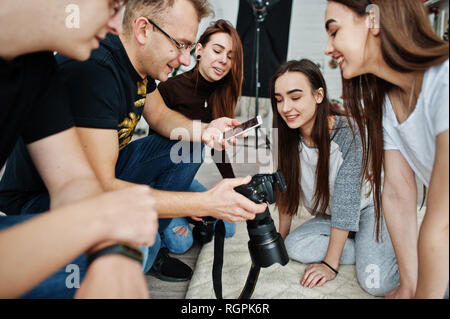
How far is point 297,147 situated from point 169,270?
0.60m

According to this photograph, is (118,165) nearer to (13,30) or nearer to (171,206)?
(171,206)

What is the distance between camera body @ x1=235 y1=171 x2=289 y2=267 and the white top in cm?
28

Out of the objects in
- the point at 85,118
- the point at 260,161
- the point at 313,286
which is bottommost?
the point at 313,286

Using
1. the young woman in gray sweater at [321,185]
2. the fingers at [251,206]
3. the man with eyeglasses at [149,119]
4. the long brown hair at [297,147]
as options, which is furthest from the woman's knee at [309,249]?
the fingers at [251,206]

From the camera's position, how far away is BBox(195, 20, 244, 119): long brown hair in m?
1.49

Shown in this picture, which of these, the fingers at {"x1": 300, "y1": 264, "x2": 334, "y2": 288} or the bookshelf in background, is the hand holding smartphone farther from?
the bookshelf in background

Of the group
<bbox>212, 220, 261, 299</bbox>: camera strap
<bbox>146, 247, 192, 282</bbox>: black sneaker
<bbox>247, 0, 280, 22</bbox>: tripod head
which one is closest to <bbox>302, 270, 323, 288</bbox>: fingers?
<bbox>212, 220, 261, 299</bbox>: camera strap

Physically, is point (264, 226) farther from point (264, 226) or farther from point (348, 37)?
point (348, 37)

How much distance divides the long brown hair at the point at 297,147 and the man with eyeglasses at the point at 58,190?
74cm

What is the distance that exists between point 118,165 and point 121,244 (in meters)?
0.67

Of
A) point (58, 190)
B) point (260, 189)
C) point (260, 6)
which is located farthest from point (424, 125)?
point (260, 6)

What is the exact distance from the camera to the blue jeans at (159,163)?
1088 millimetres

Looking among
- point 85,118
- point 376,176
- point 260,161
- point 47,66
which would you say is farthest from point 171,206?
point 260,161

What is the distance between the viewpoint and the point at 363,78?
814 millimetres
